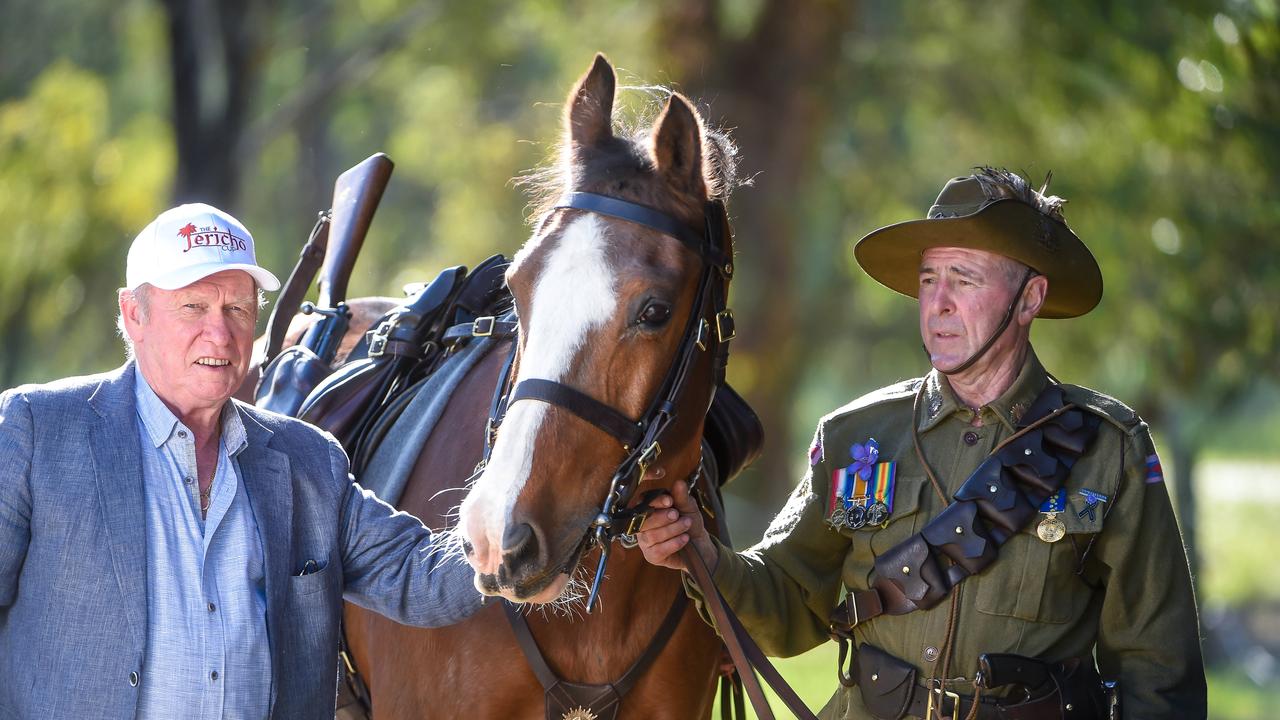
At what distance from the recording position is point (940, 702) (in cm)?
314

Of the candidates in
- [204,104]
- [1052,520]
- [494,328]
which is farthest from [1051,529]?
[204,104]

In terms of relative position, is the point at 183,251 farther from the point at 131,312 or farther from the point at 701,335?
the point at 701,335

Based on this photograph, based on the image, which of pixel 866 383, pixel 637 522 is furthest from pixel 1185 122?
pixel 866 383

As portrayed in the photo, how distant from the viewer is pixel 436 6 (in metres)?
15.7

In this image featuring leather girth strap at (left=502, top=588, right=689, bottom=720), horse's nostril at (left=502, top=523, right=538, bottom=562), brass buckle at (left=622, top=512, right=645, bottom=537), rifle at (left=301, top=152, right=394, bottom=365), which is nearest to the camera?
horse's nostril at (left=502, top=523, right=538, bottom=562)

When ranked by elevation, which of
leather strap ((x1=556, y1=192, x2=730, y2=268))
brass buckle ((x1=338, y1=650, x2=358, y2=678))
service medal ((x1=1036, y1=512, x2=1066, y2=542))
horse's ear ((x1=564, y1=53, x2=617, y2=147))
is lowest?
brass buckle ((x1=338, y1=650, x2=358, y2=678))

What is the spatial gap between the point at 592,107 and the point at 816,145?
1024 cm

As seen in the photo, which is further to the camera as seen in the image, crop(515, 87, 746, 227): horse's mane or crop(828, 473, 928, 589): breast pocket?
crop(828, 473, 928, 589): breast pocket

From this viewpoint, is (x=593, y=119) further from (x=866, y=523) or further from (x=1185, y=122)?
(x=1185, y=122)

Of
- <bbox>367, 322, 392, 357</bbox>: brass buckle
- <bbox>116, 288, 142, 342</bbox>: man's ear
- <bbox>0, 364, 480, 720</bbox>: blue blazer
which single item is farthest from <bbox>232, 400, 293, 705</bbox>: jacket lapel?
<bbox>367, 322, 392, 357</bbox>: brass buckle

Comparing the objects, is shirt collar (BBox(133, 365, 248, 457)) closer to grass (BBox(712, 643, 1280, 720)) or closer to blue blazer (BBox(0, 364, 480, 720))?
blue blazer (BBox(0, 364, 480, 720))

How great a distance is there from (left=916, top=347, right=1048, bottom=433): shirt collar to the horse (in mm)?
622

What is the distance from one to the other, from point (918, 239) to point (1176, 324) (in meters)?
7.47

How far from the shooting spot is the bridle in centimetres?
280
